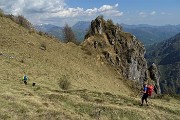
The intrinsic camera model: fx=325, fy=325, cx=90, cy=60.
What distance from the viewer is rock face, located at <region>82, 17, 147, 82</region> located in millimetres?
93812

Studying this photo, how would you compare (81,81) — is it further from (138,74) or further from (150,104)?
(138,74)

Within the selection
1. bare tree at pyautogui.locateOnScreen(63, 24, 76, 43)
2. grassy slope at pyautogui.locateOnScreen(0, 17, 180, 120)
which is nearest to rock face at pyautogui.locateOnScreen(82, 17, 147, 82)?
grassy slope at pyautogui.locateOnScreen(0, 17, 180, 120)

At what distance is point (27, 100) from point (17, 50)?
1596 inches

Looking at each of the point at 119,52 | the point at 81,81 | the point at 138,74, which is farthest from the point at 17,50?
the point at 138,74

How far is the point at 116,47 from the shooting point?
100 metres

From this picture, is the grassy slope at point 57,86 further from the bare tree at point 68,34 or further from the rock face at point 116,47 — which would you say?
the bare tree at point 68,34

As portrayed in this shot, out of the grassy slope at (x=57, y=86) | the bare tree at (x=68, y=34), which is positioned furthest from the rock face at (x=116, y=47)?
the bare tree at (x=68, y=34)

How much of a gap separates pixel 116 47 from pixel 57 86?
5237 centimetres

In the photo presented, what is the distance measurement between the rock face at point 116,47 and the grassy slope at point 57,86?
5.99 meters

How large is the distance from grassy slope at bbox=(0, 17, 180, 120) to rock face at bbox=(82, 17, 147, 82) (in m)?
5.99

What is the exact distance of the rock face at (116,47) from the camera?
9381 cm

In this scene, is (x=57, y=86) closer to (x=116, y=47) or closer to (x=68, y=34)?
(x=116, y=47)

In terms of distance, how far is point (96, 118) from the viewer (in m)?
30.9

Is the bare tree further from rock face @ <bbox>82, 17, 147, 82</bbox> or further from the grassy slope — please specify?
the grassy slope
